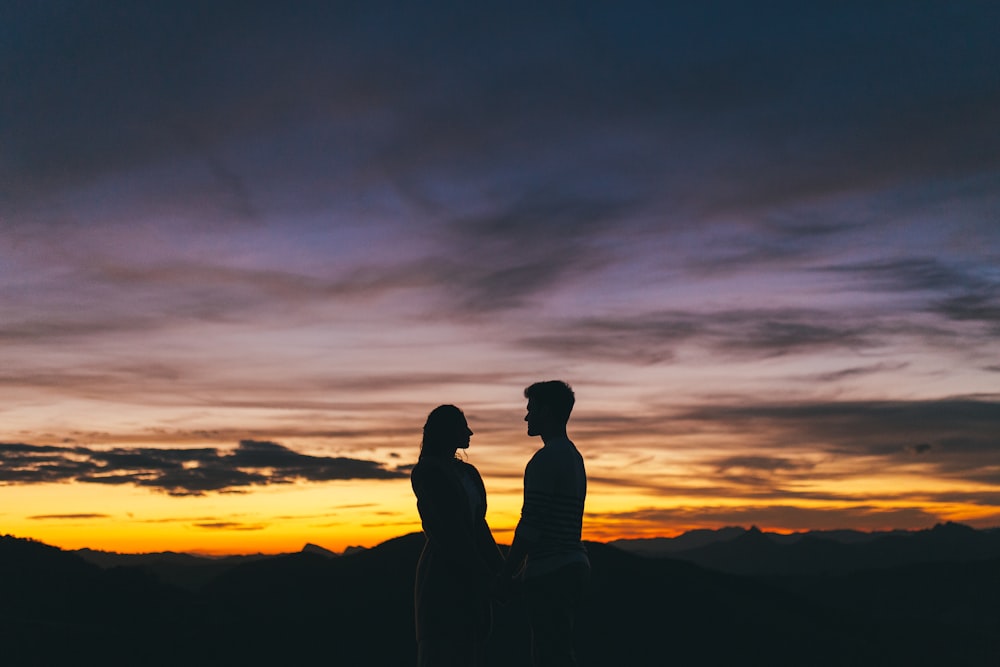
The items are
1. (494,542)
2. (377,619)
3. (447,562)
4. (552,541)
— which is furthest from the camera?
(377,619)

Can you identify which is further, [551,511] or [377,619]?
[377,619]

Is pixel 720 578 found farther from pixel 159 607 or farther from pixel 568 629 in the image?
pixel 568 629

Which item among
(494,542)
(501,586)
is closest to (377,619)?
(494,542)

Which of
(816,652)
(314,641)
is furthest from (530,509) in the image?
(816,652)

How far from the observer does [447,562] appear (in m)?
7.01

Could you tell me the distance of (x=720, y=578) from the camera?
73.4m

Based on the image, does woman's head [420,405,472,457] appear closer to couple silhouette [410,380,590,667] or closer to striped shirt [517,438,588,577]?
couple silhouette [410,380,590,667]

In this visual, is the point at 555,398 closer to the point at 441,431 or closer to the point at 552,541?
the point at 441,431

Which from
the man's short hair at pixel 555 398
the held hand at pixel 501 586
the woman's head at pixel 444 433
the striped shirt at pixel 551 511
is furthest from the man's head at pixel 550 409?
the held hand at pixel 501 586

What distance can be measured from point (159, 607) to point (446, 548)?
4899cm

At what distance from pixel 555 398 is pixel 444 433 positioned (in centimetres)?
91

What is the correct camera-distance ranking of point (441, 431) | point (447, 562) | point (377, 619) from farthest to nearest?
point (377, 619) → point (441, 431) → point (447, 562)

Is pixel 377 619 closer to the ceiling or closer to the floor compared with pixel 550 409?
closer to the floor

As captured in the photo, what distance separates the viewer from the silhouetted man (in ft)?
21.9
